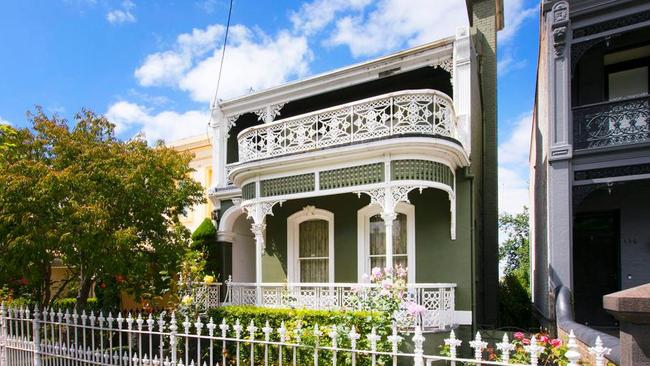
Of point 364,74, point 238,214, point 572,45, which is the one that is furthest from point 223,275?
point 572,45

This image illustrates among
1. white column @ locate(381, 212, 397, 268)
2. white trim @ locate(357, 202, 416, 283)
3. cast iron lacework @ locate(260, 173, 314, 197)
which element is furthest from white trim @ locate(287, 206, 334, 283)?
white column @ locate(381, 212, 397, 268)

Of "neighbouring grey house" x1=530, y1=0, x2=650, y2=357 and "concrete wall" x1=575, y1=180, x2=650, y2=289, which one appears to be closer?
"neighbouring grey house" x1=530, y1=0, x2=650, y2=357

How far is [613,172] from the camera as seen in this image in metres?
8.26

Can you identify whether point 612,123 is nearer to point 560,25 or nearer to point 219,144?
point 560,25

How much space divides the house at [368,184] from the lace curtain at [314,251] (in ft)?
0.09

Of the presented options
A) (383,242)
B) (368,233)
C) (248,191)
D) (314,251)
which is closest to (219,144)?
(248,191)

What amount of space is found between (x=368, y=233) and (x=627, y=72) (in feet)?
22.1

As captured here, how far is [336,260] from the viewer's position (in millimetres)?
11289

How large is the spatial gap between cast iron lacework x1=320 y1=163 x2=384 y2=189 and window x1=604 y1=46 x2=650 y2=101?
216 inches

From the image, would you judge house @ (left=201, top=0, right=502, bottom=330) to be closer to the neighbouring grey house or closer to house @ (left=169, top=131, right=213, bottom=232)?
the neighbouring grey house

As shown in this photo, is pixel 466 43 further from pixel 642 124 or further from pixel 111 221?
pixel 111 221

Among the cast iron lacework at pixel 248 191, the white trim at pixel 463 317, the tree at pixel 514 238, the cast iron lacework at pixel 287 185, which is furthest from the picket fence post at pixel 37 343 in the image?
the tree at pixel 514 238

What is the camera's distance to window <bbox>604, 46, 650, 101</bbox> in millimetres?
9734

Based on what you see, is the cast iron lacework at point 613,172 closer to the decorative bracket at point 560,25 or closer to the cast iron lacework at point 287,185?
the decorative bracket at point 560,25
